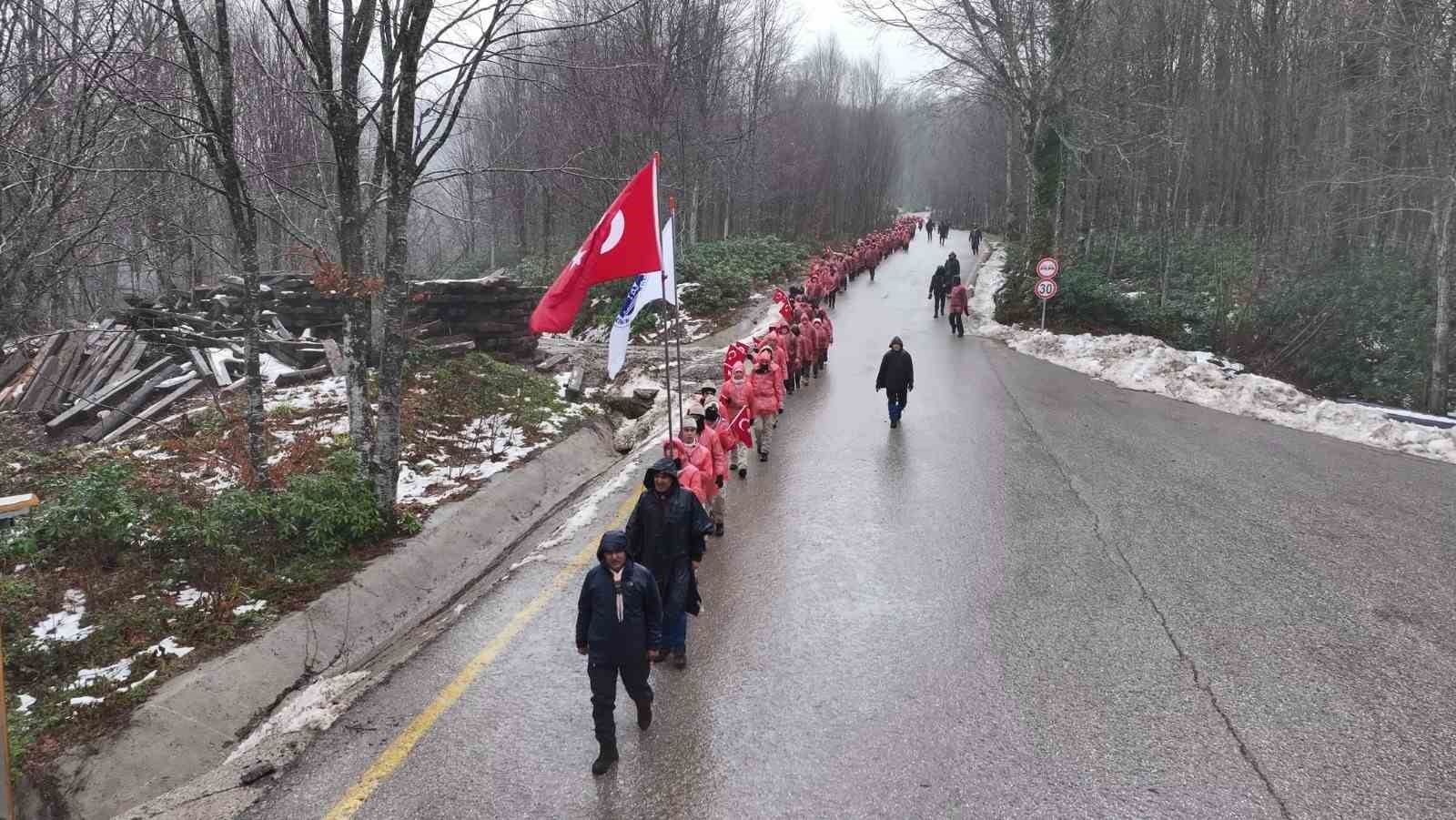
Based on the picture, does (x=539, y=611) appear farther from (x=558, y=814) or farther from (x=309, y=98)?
(x=309, y=98)

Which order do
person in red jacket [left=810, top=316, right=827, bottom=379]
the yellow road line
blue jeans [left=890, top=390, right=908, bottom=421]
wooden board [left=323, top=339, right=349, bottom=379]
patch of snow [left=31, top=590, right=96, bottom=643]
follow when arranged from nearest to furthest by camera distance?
the yellow road line < patch of snow [left=31, top=590, right=96, bottom=643] < blue jeans [left=890, top=390, right=908, bottom=421] < wooden board [left=323, top=339, right=349, bottom=379] < person in red jacket [left=810, top=316, right=827, bottom=379]

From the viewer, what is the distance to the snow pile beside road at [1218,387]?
11.6 m

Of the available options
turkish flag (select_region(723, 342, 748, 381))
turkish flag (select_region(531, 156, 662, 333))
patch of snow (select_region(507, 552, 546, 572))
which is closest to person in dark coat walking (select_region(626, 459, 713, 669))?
turkish flag (select_region(531, 156, 662, 333))

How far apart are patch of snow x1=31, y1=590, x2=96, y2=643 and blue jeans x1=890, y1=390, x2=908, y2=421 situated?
9.64 meters

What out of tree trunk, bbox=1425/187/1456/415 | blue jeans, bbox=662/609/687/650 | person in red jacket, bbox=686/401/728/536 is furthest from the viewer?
tree trunk, bbox=1425/187/1456/415

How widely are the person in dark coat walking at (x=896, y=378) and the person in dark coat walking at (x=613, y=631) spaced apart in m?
8.00

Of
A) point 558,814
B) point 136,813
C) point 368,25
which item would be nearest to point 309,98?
point 368,25

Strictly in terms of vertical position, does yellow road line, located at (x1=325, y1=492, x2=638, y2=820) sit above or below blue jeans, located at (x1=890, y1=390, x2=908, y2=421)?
below

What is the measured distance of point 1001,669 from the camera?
5.53 m

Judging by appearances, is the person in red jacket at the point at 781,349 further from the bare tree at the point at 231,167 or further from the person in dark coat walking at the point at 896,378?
the bare tree at the point at 231,167

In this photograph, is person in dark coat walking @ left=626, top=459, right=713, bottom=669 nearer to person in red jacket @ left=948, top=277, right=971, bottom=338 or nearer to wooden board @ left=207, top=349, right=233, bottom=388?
wooden board @ left=207, top=349, right=233, bottom=388

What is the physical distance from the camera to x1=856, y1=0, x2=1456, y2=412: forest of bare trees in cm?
1628

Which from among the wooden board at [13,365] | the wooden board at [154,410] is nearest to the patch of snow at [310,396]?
the wooden board at [154,410]

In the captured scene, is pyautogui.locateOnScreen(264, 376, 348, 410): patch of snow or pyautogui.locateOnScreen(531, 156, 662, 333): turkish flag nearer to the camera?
pyautogui.locateOnScreen(531, 156, 662, 333): turkish flag
